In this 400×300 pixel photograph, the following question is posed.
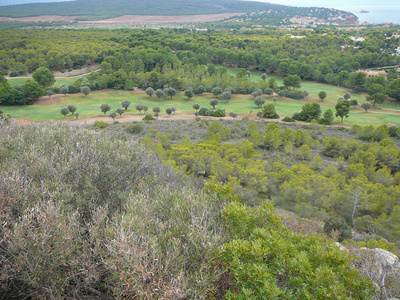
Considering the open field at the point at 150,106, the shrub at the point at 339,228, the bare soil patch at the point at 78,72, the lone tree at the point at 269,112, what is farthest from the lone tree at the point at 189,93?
the shrub at the point at 339,228

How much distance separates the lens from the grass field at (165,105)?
46.8m

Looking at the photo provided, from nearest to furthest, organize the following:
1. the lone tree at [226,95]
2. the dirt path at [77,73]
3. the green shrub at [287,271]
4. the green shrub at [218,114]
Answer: the green shrub at [287,271]
the green shrub at [218,114]
the lone tree at [226,95]
the dirt path at [77,73]

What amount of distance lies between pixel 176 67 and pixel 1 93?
130 feet

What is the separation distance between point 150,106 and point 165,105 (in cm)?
297

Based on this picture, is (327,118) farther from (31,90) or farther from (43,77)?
(43,77)

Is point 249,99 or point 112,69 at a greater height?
point 112,69

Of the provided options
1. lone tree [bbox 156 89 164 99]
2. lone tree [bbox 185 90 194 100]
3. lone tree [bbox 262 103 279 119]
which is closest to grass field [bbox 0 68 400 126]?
lone tree [bbox 156 89 164 99]

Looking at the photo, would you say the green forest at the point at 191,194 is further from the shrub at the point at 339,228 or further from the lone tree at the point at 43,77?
the lone tree at the point at 43,77

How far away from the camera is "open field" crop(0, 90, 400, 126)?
46.2m

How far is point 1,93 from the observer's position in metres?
46.8

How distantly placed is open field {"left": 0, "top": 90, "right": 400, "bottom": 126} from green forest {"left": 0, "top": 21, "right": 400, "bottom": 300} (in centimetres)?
40

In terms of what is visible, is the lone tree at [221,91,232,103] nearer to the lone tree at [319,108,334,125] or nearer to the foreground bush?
the lone tree at [319,108,334,125]

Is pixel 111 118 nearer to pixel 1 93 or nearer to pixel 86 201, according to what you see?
pixel 1 93

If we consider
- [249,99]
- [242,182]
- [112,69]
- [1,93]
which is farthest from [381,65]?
[1,93]
